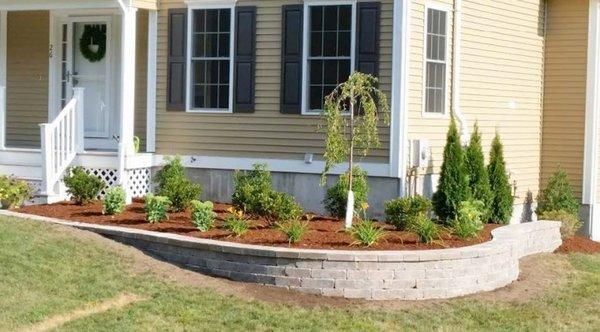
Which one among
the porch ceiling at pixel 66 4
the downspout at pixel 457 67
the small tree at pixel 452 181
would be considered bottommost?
the small tree at pixel 452 181

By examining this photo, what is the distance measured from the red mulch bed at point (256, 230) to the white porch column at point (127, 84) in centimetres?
85

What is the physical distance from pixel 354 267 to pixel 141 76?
6987 mm

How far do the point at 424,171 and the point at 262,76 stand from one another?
9.14ft

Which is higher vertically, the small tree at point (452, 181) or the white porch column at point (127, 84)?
the white porch column at point (127, 84)

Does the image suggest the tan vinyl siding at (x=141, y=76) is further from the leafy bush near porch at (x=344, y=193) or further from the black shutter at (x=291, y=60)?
the leafy bush near porch at (x=344, y=193)

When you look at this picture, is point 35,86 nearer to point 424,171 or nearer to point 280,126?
point 280,126

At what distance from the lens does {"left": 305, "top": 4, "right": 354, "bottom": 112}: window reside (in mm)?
15156

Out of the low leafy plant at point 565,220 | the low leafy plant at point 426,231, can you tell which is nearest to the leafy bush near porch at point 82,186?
the low leafy plant at point 426,231

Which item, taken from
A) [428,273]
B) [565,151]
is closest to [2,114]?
[428,273]

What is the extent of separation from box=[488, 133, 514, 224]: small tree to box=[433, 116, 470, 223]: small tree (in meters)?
1.65

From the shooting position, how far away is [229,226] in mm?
13055

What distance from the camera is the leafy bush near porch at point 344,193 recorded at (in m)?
14.5

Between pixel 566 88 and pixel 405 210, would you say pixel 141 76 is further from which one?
pixel 566 88

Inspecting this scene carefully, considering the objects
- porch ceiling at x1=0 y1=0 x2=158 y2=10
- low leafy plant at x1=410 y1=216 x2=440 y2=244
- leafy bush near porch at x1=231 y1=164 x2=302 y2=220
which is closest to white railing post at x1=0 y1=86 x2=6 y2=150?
porch ceiling at x1=0 y1=0 x2=158 y2=10
